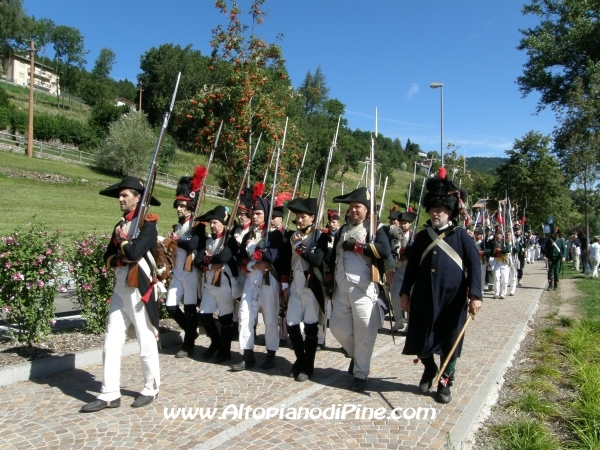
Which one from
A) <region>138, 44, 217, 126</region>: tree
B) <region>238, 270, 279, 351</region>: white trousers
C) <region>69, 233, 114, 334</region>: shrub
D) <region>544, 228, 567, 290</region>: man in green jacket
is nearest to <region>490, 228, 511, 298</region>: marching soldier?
<region>544, 228, 567, 290</region>: man in green jacket

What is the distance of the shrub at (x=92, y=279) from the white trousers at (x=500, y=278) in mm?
10505

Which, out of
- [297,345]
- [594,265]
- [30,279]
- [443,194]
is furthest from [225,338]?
[594,265]

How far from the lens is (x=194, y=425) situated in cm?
471

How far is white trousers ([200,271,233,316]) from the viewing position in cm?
674

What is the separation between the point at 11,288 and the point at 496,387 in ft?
17.9

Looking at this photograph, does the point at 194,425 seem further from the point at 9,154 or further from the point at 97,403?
the point at 9,154

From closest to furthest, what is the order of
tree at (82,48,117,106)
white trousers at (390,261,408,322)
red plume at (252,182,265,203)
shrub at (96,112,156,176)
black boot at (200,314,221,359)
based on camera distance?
black boot at (200,314,221,359), red plume at (252,182,265,203), white trousers at (390,261,408,322), shrub at (96,112,156,176), tree at (82,48,117,106)

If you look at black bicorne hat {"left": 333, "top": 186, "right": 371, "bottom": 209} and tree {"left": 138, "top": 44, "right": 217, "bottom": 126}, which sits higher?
tree {"left": 138, "top": 44, "right": 217, "bottom": 126}

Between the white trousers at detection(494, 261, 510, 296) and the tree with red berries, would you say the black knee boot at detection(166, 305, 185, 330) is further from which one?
the white trousers at detection(494, 261, 510, 296)

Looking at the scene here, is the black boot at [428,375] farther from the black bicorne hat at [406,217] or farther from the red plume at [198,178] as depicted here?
the black bicorne hat at [406,217]

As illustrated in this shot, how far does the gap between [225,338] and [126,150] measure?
3695cm

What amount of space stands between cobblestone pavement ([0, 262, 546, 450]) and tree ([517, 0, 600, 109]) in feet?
80.6

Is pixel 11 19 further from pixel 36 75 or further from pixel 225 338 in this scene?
pixel 36 75

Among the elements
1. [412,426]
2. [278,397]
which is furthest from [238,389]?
[412,426]
